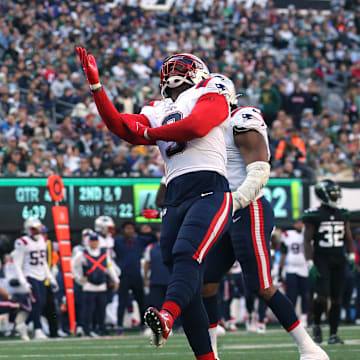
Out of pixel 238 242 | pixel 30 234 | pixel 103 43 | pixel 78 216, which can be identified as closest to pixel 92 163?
pixel 78 216

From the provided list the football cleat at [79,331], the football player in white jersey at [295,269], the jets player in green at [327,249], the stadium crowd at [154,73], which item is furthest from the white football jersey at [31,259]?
the jets player in green at [327,249]

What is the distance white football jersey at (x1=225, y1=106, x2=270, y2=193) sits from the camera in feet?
19.7

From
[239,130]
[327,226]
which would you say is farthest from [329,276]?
[239,130]

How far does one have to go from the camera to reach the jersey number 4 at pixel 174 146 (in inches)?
204

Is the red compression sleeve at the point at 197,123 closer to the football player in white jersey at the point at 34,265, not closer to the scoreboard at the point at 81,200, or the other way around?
the football player in white jersey at the point at 34,265

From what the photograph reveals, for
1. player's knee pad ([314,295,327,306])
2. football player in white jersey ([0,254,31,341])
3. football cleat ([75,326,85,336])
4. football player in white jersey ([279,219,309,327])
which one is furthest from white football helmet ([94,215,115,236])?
player's knee pad ([314,295,327,306])

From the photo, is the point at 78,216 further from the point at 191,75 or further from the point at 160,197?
the point at 191,75

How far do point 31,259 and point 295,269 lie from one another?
14.0 feet

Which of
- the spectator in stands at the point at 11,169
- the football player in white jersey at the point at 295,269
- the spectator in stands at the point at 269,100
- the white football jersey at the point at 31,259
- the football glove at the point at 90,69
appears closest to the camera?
the football glove at the point at 90,69

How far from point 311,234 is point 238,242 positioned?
13.3 ft

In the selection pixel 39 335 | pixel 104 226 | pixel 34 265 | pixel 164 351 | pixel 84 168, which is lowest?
pixel 164 351

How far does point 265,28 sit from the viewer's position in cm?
2486

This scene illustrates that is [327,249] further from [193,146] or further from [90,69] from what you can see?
[90,69]

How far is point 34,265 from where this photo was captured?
12.8 m
